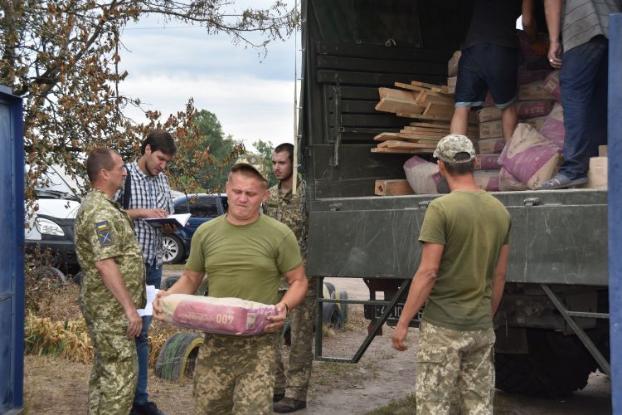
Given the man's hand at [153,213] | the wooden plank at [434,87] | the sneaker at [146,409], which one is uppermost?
the wooden plank at [434,87]

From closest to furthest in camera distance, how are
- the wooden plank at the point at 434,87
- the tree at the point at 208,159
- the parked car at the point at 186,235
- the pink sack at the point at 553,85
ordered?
the pink sack at the point at 553,85
the wooden plank at the point at 434,87
the tree at the point at 208,159
the parked car at the point at 186,235

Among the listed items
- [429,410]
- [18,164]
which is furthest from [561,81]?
[18,164]

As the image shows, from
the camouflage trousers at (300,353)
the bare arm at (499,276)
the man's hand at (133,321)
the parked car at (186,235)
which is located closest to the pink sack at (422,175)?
the camouflage trousers at (300,353)

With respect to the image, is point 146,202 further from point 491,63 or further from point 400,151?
point 491,63

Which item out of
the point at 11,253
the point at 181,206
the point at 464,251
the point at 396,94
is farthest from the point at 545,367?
the point at 181,206

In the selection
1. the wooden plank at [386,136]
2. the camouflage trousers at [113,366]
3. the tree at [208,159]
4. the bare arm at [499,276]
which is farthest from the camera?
the tree at [208,159]

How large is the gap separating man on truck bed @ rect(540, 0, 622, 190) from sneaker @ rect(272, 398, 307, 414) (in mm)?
2433

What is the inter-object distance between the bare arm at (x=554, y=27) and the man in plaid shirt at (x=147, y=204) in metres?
2.41

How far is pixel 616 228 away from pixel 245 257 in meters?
1.60

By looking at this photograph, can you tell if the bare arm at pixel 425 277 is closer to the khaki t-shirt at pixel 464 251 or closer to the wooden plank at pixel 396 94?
the khaki t-shirt at pixel 464 251

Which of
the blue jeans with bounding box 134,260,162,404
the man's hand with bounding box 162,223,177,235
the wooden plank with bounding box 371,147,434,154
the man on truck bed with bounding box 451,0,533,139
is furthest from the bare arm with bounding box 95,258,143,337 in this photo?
the man on truck bed with bounding box 451,0,533,139

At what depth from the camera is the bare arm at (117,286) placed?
5.09 meters

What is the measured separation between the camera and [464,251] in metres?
4.48

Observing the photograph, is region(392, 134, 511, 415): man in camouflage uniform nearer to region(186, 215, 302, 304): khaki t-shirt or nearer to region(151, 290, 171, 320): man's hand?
region(186, 215, 302, 304): khaki t-shirt
